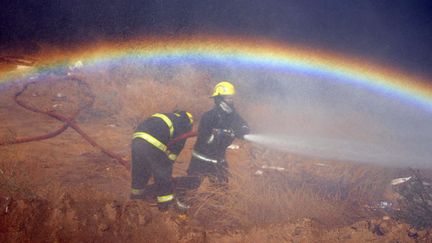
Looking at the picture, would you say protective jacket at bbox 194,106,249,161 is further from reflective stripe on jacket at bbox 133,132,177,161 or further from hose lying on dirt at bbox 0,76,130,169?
hose lying on dirt at bbox 0,76,130,169

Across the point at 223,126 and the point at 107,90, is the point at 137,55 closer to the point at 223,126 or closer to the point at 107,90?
the point at 107,90

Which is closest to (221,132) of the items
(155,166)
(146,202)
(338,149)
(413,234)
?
(155,166)

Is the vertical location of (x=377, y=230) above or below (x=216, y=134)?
below

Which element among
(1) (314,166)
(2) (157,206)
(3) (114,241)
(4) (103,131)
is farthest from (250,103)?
(3) (114,241)

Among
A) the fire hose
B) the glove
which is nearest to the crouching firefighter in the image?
the fire hose

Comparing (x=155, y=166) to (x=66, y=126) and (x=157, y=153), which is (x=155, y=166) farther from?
(x=66, y=126)

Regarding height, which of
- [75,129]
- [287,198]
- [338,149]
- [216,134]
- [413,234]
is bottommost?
[413,234]

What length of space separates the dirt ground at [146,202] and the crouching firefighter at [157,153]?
345 millimetres

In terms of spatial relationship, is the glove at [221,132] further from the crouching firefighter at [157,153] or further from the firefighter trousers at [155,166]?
the firefighter trousers at [155,166]

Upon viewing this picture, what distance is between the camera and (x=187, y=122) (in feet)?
15.7

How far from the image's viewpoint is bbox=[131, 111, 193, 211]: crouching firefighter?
4.28 metres

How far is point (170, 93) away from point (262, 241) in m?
8.49

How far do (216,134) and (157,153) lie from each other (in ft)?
3.71

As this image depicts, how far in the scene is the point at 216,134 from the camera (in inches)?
197
